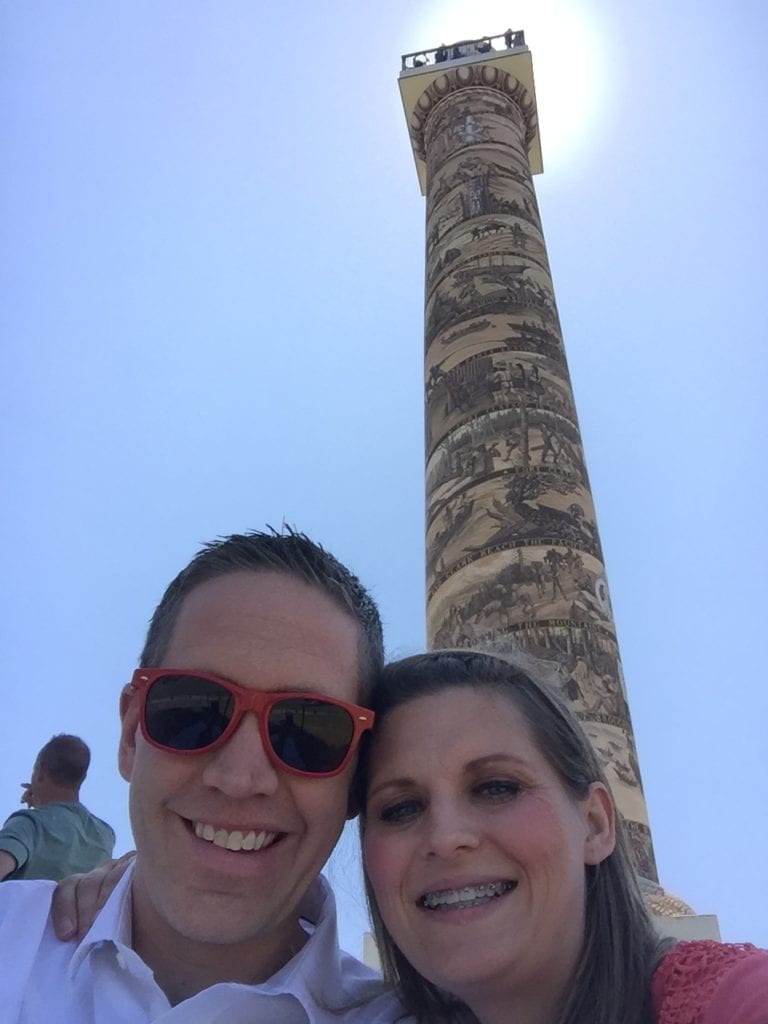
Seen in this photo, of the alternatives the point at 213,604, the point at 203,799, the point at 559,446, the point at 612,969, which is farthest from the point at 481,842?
the point at 559,446

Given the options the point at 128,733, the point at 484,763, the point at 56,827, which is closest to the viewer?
the point at 484,763

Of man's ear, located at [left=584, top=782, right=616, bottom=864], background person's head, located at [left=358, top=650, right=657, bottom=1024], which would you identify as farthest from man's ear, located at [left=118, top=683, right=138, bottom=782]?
man's ear, located at [left=584, top=782, right=616, bottom=864]

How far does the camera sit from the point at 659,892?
497 cm

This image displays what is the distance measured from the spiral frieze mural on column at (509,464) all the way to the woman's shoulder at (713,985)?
2635 mm

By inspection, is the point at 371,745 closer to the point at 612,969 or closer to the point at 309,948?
the point at 309,948

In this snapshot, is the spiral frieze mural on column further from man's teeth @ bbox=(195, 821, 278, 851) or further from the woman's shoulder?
the woman's shoulder

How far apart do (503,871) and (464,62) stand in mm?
11218

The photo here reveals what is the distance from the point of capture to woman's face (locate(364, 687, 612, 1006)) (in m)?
1.54

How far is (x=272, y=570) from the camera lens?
1900mm

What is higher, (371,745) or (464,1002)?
(371,745)

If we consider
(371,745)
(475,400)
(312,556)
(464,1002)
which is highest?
(475,400)

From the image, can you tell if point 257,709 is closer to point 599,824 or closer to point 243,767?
point 243,767

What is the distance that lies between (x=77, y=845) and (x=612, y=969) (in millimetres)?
2998

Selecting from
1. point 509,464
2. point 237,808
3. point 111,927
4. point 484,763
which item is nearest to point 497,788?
point 484,763
